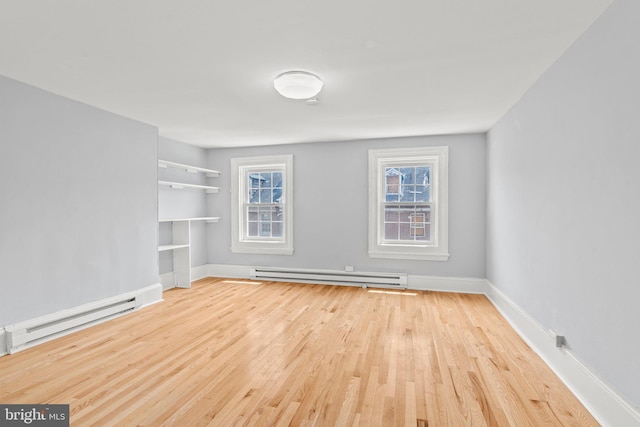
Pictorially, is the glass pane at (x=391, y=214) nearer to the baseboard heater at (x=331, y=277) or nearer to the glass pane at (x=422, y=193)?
the glass pane at (x=422, y=193)

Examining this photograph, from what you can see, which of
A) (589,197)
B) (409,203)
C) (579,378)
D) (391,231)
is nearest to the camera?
(589,197)

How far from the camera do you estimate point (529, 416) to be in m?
1.98

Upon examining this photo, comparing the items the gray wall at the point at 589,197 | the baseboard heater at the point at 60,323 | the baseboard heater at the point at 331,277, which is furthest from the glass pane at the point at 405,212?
the baseboard heater at the point at 60,323

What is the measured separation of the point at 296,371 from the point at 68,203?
2888 millimetres

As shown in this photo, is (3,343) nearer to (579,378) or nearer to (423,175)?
(579,378)

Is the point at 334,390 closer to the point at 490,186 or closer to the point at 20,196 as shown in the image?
the point at 20,196


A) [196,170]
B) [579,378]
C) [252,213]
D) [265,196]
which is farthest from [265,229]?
[579,378]

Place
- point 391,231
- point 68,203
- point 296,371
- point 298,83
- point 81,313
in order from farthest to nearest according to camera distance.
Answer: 1. point 391,231
2. point 81,313
3. point 68,203
4. point 298,83
5. point 296,371

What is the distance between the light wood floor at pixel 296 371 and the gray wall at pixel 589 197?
1.73 feet

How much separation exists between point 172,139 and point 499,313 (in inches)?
212

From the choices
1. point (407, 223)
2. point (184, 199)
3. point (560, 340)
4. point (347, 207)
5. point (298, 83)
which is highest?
point (298, 83)

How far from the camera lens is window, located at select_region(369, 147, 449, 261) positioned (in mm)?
5078

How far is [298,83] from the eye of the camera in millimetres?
2723

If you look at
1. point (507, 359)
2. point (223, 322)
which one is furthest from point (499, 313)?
point (223, 322)
